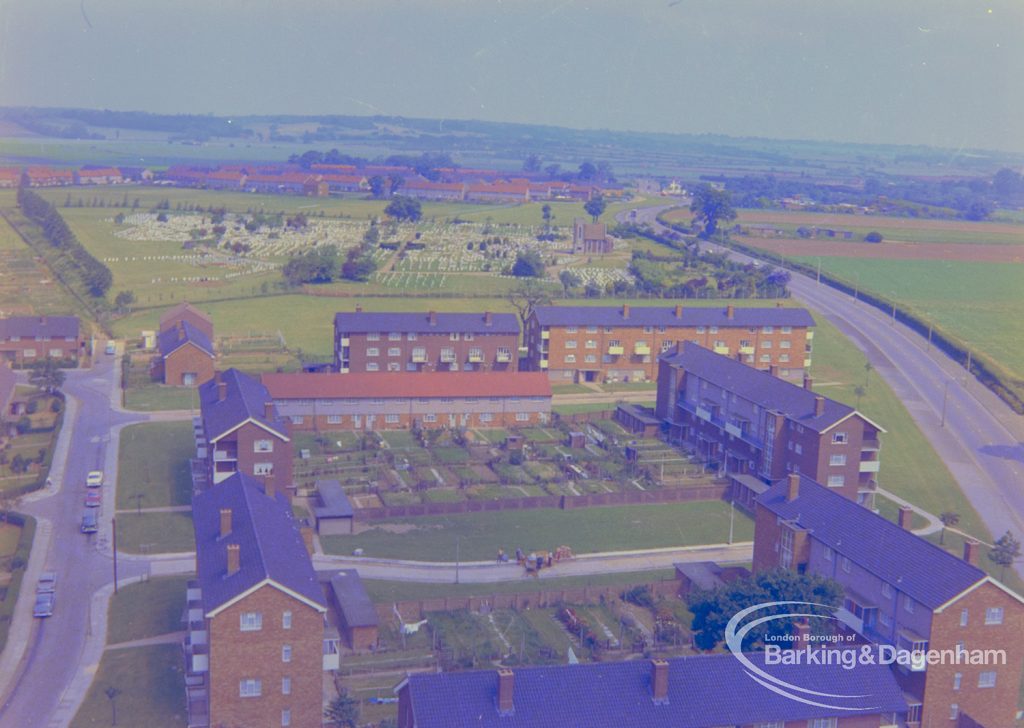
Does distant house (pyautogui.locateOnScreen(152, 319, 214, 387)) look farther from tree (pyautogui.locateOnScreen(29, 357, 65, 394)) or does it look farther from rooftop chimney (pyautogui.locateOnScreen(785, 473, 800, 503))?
rooftop chimney (pyautogui.locateOnScreen(785, 473, 800, 503))

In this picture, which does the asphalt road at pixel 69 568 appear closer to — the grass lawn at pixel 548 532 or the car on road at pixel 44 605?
A: the car on road at pixel 44 605

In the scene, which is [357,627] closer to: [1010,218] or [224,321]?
[224,321]

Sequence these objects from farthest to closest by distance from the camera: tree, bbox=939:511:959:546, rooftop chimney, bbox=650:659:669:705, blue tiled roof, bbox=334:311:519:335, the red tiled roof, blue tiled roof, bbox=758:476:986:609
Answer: blue tiled roof, bbox=334:311:519:335, the red tiled roof, tree, bbox=939:511:959:546, blue tiled roof, bbox=758:476:986:609, rooftop chimney, bbox=650:659:669:705

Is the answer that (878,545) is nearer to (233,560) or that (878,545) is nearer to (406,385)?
(233,560)

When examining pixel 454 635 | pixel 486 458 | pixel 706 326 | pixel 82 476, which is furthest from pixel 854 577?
pixel 706 326

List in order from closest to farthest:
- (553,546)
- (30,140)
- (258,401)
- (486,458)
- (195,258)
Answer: (553,546) < (258,401) < (486,458) < (195,258) < (30,140)

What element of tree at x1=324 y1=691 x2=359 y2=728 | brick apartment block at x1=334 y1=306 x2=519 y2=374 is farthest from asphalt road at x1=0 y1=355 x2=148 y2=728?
brick apartment block at x1=334 y1=306 x2=519 y2=374
